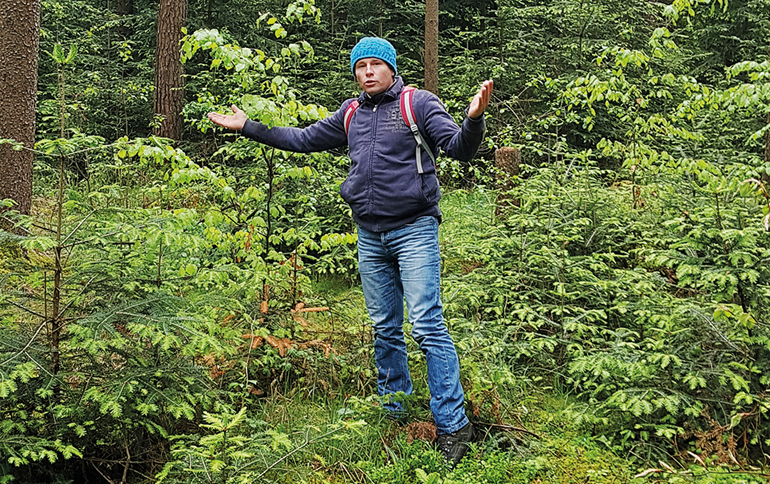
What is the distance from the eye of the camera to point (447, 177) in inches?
449

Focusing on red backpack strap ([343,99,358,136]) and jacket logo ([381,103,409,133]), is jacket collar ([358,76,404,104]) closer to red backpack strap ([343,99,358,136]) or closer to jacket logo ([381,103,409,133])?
jacket logo ([381,103,409,133])

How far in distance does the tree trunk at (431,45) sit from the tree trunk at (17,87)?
682cm

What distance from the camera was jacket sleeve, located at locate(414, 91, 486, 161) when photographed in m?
2.93

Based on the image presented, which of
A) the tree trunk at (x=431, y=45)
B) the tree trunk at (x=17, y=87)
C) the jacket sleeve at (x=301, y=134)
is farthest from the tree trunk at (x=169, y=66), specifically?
the jacket sleeve at (x=301, y=134)

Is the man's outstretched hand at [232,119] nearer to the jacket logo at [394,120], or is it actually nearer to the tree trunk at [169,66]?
the jacket logo at [394,120]

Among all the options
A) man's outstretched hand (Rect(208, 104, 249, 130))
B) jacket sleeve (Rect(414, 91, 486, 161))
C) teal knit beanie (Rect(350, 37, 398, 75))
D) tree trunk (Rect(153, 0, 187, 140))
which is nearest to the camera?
jacket sleeve (Rect(414, 91, 486, 161))

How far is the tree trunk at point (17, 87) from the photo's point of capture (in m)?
5.70

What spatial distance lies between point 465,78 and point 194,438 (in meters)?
9.98

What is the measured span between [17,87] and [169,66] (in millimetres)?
5268

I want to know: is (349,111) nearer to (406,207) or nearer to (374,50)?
(374,50)

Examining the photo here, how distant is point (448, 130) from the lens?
314 cm

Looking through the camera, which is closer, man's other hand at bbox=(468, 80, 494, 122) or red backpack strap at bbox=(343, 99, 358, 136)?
man's other hand at bbox=(468, 80, 494, 122)

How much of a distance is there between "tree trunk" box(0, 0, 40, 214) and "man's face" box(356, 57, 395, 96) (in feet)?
14.1

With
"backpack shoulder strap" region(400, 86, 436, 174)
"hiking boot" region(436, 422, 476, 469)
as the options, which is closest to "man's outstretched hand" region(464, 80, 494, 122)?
"backpack shoulder strap" region(400, 86, 436, 174)
